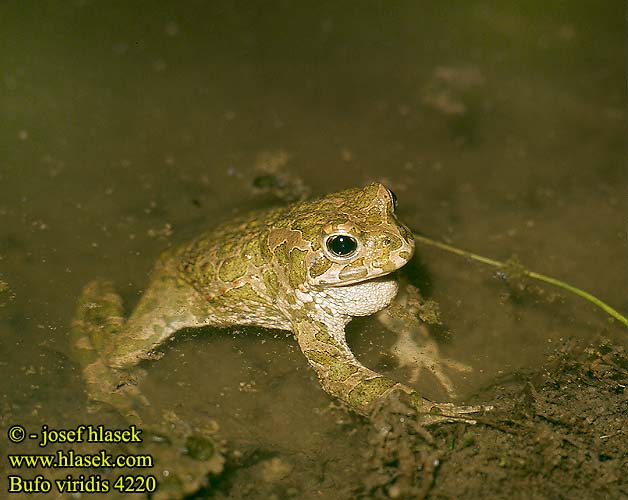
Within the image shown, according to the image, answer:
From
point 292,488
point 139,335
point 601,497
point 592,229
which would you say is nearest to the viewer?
point 601,497

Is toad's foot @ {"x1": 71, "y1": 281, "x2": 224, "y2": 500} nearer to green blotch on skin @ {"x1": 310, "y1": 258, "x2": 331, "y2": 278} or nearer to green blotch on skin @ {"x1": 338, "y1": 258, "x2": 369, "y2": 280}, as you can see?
green blotch on skin @ {"x1": 310, "y1": 258, "x2": 331, "y2": 278}

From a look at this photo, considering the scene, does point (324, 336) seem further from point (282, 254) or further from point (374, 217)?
point (374, 217)

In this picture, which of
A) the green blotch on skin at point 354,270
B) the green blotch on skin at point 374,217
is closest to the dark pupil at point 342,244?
the green blotch on skin at point 354,270

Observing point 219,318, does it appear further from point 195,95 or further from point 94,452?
point 195,95

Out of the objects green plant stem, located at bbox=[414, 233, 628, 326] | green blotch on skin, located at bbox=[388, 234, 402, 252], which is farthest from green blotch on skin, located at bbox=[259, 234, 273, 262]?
green plant stem, located at bbox=[414, 233, 628, 326]

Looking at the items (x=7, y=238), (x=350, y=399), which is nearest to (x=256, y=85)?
(x=7, y=238)
